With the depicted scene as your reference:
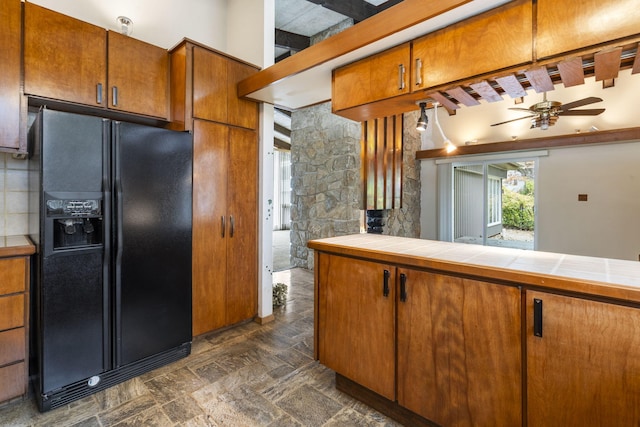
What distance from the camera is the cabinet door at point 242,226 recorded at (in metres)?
2.84

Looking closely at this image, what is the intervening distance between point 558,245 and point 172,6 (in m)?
6.49

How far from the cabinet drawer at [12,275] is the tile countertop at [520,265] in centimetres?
184

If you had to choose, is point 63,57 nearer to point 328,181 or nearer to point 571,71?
point 571,71

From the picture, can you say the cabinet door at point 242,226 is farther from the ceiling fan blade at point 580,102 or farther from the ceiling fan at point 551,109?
the ceiling fan blade at point 580,102

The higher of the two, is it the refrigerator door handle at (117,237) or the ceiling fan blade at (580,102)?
the ceiling fan blade at (580,102)

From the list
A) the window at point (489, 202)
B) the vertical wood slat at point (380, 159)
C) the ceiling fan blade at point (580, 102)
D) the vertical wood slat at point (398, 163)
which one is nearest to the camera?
the ceiling fan blade at point (580, 102)

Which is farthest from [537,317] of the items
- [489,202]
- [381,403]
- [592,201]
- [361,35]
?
[489,202]

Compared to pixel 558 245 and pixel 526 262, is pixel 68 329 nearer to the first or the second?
pixel 526 262

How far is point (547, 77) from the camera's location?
1.58 m

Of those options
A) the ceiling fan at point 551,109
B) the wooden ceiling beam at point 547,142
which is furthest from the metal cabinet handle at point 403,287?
the wooden ceiling beam at point 547,142

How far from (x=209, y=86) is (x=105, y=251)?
157cm

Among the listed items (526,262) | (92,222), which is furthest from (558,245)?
(92,222)

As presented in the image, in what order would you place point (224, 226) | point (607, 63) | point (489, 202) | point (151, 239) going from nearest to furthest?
point (607, 63) → point (151, 239) → point (224, 226) → point (489, 202)

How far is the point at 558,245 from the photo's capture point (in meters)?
5.15
